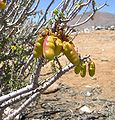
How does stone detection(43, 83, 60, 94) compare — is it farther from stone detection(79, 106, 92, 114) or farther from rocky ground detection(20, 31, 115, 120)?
stone detection(79, 106, 92, 114)

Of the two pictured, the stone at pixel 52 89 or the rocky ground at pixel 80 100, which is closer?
the rocky ground at pixel 80 100

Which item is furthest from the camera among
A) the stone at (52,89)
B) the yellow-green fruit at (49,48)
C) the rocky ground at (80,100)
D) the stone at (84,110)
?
the stone at (52,89)

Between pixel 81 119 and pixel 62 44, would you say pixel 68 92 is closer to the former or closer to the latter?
pixel 81 119

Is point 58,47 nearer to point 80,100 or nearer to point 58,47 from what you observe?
point 58,47

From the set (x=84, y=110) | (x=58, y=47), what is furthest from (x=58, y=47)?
A: (x=84, y=110)

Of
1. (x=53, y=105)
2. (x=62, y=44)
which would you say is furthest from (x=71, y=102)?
(x=62, y=44)

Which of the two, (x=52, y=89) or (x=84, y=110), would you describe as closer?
(x=84, y=110)

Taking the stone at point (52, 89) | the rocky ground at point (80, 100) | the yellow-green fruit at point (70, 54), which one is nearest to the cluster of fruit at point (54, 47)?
the yellow-green fruit at point (70, 54)

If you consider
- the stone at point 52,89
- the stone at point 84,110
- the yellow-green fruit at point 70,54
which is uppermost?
the yellow-green fruit at point 70,54

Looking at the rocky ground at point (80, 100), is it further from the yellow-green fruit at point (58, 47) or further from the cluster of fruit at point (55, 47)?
the yellow-green fruit at point (58, 47)
